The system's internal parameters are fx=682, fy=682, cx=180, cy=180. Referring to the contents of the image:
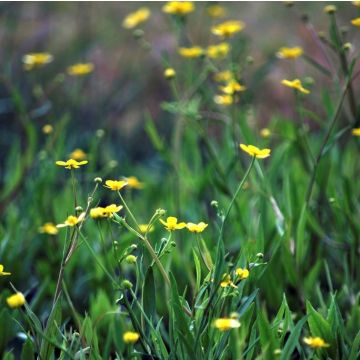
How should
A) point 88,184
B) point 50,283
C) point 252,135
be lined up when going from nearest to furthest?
1. point 50,283
2. point 252,135
3. point 88,184

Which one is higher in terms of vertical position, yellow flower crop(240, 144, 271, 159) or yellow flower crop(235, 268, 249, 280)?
yellow flower crop(240, 144, 271, 159)

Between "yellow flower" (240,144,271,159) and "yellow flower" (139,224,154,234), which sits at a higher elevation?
"yellow flower" (240,144,271,159)

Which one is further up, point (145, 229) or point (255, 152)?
point (255, 152)

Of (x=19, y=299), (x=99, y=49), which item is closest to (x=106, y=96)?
(x=99, y=49)

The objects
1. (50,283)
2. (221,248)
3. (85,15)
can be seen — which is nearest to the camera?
(221,248)

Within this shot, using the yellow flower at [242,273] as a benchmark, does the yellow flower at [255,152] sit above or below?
above

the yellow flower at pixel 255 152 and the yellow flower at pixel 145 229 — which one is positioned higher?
the yellow flower at pixel 255 152

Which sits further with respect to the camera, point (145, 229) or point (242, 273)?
point (145, 229)

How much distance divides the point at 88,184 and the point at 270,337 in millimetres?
1210

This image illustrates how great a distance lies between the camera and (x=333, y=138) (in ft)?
4.73

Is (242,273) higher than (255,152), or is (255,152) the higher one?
(255,152)

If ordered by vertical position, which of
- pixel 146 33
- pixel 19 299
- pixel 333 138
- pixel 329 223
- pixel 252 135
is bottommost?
pixel 146 33

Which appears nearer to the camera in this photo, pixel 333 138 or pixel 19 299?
pixel 19 299

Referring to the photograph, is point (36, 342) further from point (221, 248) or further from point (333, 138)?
point (333, 138)
